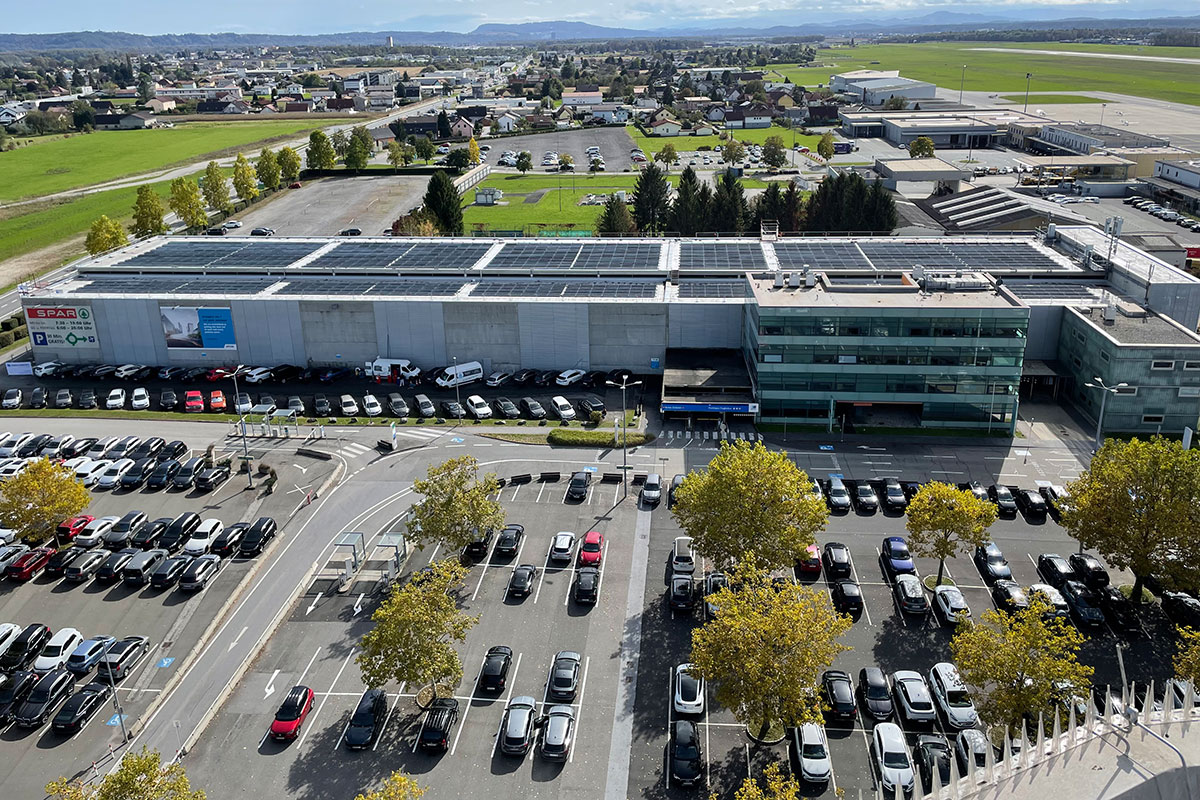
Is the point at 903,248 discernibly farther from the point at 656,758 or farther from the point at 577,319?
the point at 656,758

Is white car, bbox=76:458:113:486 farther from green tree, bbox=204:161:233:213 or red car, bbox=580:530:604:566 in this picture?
A: green tree, bbox=204:161:233:213

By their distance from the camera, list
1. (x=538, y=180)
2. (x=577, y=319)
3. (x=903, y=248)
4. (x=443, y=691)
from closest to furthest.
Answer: (x=443, y=691), (x=577, y=319), (x=903, y=248), (x=538, y=180)

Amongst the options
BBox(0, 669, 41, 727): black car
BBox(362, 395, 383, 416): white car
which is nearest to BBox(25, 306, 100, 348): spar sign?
BBox(362, 395, 383, 416): white car

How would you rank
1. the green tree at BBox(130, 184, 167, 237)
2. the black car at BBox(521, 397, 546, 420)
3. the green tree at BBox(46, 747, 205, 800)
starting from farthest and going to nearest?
the green tree at BBox(130, 184, 167, 237) < the black car at BBox(521, 397, 546, 420) < the green tree at BBox(46, 747, 205, 800)

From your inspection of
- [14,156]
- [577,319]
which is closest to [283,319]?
[577,319]

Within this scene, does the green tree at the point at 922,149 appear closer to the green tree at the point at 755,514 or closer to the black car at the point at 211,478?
the green tree at the point at 755,514

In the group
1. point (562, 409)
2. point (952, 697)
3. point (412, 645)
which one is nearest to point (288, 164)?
point (562, 409)

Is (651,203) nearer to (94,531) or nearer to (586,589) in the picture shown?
(586,589)
